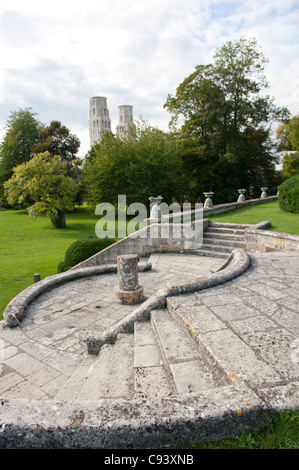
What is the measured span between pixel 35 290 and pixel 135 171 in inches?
638

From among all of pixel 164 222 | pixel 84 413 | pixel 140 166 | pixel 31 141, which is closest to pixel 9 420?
pixel 84 413

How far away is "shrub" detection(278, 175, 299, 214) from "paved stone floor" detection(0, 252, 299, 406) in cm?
730

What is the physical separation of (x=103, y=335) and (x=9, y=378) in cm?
125

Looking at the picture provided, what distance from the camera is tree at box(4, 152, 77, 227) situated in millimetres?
20438

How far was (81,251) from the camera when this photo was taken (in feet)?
30.3

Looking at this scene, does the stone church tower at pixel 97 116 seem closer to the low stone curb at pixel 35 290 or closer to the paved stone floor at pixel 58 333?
the low stone curb at pixel 35 290

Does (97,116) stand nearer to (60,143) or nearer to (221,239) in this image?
(60,143)

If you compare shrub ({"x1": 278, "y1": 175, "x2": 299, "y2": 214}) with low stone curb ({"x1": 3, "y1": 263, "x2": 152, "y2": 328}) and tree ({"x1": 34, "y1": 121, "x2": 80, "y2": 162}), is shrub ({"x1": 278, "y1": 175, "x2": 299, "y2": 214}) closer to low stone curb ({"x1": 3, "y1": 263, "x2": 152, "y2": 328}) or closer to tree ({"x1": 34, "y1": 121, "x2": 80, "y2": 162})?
low stone curb ({"x1": 3, "y1": 263, "x2": 152, "y2": 328})

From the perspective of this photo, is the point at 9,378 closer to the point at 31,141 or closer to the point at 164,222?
the point at 164,222

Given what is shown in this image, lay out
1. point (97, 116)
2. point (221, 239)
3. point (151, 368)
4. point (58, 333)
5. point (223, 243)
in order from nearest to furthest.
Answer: point (151, 368) < point (58, 333) < point (223, 243) < point (221, 239) < point (97, 116)

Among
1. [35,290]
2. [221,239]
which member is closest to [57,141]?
[221,239]

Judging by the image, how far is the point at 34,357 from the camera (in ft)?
12.8

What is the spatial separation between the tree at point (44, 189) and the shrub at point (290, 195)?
14847 mm

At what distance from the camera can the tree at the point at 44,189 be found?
20.4 metres
